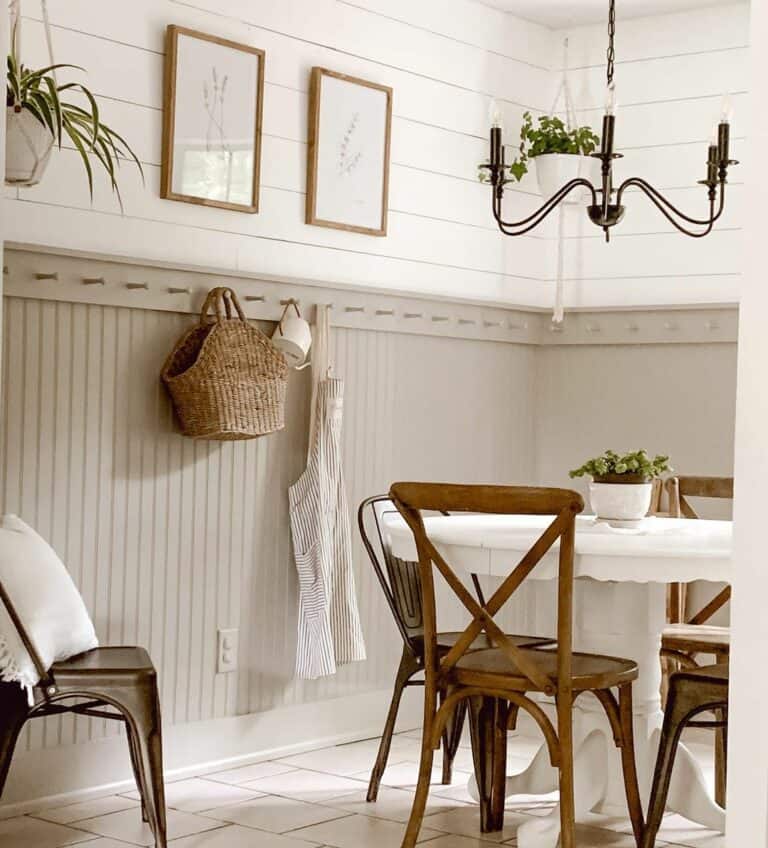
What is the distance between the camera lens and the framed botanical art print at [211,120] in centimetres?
374

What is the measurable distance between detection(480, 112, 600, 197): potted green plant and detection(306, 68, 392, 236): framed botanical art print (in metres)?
0.40

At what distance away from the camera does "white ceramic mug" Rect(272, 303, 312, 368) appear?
3980 mm

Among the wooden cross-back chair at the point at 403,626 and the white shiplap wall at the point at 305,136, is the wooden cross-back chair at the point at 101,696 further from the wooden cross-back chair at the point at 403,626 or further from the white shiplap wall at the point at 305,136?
the white shiplap wall at the point at 305,136

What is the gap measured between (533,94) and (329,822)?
111 inches

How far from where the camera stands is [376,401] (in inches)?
175

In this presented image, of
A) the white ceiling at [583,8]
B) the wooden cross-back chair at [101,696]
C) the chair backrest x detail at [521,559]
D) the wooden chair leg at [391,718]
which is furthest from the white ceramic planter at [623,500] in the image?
the white ceiling at [583,8]

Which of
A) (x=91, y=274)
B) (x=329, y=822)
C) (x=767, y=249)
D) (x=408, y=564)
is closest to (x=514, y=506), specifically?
(x=408, y=564)

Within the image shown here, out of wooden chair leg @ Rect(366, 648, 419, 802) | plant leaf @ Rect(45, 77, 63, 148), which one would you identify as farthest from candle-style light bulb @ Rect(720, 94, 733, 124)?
wooden chair leg @ Rect(366, 648, 419, 802)

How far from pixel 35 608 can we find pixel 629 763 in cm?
138

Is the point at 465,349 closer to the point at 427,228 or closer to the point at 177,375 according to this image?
the point at 427,228

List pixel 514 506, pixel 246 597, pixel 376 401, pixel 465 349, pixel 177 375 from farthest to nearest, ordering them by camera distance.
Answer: pixel 465 349 → pixel 376 401 → pixel 246 597 → pixel 177 375 → pixel 514 506

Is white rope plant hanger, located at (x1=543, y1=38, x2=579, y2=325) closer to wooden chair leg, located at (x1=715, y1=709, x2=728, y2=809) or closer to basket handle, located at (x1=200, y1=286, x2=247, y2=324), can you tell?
basket handle, located at (x1=200, y1=286, x2=247, y2=324)

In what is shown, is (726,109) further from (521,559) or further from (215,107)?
(215,107)

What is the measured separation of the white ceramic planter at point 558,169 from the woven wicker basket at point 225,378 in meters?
1.32
